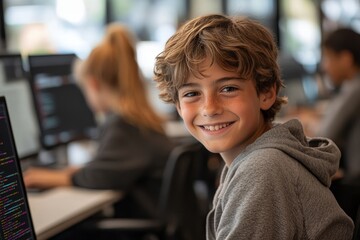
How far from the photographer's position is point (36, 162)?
10.4 feet

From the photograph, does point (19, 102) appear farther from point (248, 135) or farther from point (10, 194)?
point (248, 135)

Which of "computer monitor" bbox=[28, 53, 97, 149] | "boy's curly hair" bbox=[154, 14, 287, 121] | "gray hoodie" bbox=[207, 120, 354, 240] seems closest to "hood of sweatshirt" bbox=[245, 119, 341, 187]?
"gray hoodie" bbox=[207, 120, 354, 240]

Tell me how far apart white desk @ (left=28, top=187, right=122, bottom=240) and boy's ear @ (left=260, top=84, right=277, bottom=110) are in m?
0.95

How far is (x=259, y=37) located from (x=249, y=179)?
1.01 ft

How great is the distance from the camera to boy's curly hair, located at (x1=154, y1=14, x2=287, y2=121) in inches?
54.2

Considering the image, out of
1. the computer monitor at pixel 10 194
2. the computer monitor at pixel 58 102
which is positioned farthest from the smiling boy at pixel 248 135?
the computer monitor at pixel 58 102

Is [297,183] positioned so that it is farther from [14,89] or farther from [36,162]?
[36,162]

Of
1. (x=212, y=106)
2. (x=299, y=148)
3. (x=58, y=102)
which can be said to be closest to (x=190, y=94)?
(x=212, y=106)

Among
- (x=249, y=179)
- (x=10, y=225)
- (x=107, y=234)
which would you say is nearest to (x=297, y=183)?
(x=249, y=179)

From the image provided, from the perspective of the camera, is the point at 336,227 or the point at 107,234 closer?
the point at 336,227

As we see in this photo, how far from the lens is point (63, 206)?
2459 millimetres

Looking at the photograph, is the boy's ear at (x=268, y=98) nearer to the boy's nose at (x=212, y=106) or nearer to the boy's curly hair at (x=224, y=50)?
the boy's curly hair at (x=224, y=50)

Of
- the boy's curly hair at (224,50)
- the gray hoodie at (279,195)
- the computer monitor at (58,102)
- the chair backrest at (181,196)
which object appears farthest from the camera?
the computer monitor at (58,102)

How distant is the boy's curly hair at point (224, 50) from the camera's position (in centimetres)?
138
